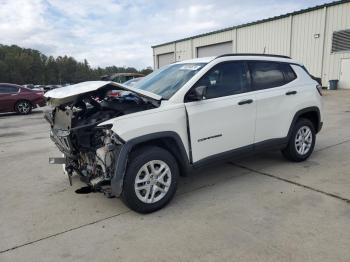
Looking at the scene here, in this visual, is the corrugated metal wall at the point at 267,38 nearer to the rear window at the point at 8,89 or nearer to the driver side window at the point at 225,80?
the rear window at the point at 8,89

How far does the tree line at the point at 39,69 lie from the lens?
270ft

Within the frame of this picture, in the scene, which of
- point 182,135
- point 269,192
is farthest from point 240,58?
point 269,192

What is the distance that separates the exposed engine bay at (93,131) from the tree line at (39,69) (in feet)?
224

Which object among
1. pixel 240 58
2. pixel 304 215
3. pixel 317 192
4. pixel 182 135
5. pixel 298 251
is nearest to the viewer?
pixel 298 251

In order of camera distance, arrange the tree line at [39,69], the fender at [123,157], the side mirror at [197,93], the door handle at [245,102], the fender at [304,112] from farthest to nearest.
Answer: the tree line at [39,69] < the fender at [304,112] < the door handle at [245,102] < the side mirror at [197,93] < the fender at [123,157]

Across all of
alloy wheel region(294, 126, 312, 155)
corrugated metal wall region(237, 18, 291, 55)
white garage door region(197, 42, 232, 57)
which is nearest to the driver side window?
alloy wheel region(294, 126, 312, 155)

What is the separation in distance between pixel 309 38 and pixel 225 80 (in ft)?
73.3

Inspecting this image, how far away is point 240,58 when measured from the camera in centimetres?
469

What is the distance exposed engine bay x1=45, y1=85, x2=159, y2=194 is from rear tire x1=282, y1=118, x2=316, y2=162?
269 cm

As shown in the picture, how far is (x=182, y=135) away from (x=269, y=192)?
146 centimetres

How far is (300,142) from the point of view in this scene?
5.45 metres

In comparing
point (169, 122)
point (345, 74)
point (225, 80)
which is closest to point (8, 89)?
point (225, 80)

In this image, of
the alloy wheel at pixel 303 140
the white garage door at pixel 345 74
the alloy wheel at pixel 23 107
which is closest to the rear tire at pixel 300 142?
the alloy wheel at pixel 303 140

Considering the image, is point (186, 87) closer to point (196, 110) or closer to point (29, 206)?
point (196, 110)
